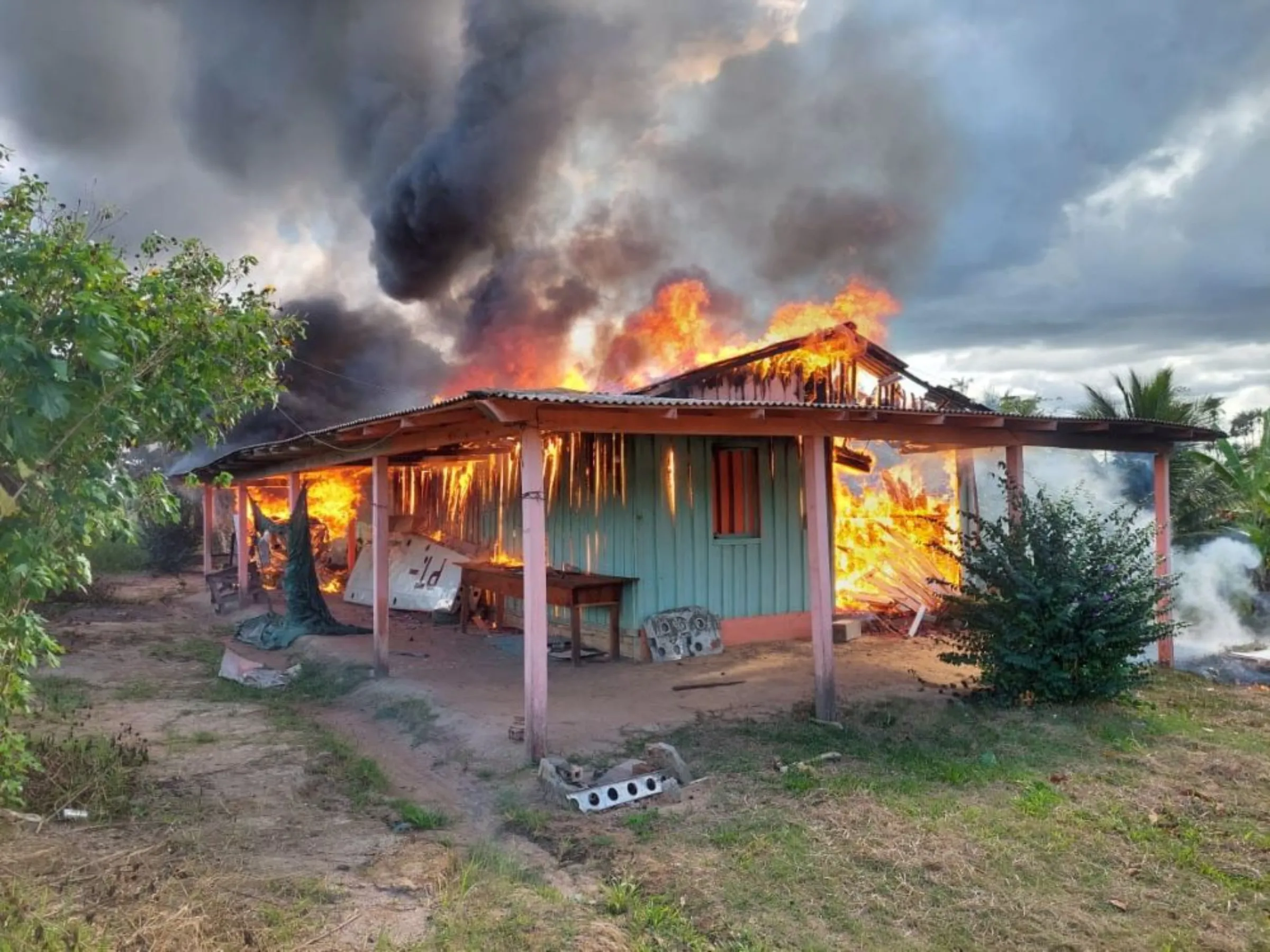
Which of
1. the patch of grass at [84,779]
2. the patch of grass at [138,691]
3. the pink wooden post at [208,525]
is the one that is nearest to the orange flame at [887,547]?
the patch of grass at [138,691]

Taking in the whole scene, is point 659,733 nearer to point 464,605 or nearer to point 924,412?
point 924,412

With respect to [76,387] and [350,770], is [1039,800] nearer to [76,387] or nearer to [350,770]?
[350,770]

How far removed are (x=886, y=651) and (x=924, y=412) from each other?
461 cm

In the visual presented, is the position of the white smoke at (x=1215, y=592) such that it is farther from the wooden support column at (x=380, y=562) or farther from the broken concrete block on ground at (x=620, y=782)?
the wooden support column at (x=380, y=562)

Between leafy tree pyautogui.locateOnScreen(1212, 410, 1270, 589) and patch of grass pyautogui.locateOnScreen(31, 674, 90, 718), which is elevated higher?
leafy tree pyautogui.locateOnScreen(1212, 410, 1270, 589)

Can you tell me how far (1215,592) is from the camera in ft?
44.9

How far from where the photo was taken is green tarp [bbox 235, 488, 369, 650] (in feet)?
44.1

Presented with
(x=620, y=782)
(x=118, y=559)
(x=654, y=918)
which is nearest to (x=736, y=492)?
(x=620, y=782)

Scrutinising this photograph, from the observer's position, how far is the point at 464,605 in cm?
1392

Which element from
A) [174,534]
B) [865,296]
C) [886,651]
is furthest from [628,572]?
[174,534]

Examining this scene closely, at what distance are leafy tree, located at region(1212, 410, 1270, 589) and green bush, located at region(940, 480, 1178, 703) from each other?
17.7 feet

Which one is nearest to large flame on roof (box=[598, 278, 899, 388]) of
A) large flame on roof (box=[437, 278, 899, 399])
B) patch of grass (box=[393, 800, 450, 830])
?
large flame on roof (box=[437, 278, 899, 399])

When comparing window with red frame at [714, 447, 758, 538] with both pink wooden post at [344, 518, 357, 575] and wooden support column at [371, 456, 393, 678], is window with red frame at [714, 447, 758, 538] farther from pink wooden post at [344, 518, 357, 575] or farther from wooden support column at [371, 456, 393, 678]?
pink wooden post at [344, 518, 357, 575]

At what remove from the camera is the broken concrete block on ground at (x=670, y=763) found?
634 cm
